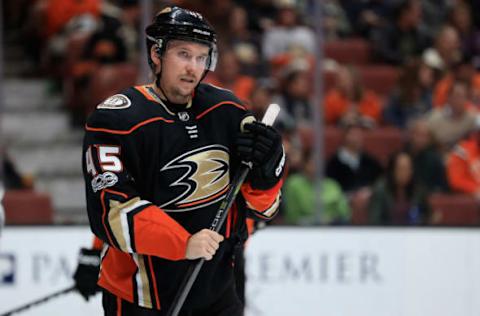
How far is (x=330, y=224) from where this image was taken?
16.2 ft

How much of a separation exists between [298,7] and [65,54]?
1.33m

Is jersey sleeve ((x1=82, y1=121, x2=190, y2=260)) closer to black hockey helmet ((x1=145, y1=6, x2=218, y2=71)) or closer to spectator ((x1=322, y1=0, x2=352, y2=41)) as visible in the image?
black hockey helmet ((x1=145, y1=6, x2=218, y2=71))

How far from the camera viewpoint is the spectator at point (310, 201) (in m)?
5.00

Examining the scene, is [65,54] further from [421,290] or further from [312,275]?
[421,290]

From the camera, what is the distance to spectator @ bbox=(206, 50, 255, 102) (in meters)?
5.54

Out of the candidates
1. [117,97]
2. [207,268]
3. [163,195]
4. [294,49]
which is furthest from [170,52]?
[294,49]

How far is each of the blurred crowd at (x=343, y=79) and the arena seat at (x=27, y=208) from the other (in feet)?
2.17

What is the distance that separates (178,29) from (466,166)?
301cm

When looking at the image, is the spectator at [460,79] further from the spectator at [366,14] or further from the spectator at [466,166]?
the spectator at [366,14]

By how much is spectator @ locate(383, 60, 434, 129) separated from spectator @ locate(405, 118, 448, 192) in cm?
30

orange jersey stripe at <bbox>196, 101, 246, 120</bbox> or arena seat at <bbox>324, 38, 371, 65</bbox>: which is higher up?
orange jersey stripe at <bbox>196, 101, 246, 120</bbox>

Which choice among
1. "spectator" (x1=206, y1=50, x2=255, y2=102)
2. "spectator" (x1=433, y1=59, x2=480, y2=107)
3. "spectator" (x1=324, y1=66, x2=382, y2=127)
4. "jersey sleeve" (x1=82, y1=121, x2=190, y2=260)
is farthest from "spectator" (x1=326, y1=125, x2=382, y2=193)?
"jersey sleeve" (x1=82, y1=121, x2=190, y2=260)

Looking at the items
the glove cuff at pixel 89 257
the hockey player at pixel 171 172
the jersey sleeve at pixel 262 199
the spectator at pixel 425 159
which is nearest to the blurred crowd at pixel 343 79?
the spectator at pixel 425 159

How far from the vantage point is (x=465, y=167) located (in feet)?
17.5
